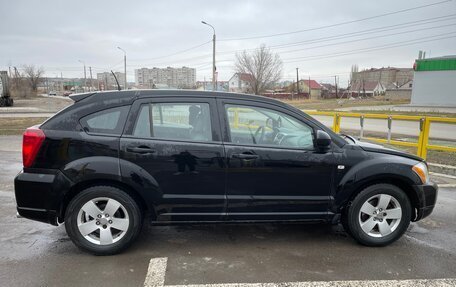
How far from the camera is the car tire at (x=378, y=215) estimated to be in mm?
3693

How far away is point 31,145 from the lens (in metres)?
3.34

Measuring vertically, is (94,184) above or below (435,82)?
below

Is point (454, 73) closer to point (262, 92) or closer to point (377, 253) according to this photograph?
point (262, 92)

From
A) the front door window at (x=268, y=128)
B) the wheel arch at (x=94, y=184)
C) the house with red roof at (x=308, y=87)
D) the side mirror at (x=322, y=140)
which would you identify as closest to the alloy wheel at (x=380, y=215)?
the side mirror at (x=322, y=140)

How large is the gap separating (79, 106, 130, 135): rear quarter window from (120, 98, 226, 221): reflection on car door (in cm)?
12

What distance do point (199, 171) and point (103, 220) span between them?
3.60ft

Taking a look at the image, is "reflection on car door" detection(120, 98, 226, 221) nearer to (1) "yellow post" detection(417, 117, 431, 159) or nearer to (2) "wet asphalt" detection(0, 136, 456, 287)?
(2) "wet asphalt" detection(0, 136, 456, 287)

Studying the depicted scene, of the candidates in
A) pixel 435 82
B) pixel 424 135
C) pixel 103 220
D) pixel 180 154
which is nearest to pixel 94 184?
pixel 103 220

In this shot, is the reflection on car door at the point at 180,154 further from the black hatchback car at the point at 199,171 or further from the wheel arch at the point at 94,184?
the wheel arch at the point at 94,184

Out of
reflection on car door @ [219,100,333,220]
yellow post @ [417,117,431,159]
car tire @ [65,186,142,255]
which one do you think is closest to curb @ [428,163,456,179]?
yellow post @ [417,117,431,159]

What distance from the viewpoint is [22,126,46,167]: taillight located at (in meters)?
3.34

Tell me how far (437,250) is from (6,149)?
34.8 ft

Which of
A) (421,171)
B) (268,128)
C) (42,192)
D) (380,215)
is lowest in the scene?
(380,215)

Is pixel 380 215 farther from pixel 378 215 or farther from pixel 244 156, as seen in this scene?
pixel 244 156
